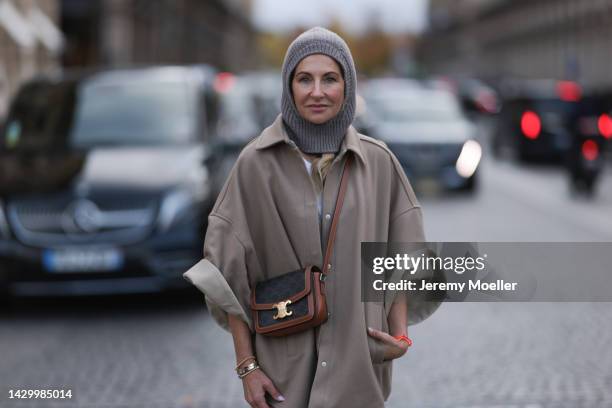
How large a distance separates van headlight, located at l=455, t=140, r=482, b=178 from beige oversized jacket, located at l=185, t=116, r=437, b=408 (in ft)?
42.8

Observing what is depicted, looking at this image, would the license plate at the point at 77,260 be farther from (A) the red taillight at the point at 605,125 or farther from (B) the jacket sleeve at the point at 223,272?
(A) the red taillight at the point at 605,125

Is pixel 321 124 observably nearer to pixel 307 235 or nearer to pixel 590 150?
pixel 307 235

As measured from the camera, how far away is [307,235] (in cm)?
276

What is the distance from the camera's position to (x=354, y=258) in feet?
9.07

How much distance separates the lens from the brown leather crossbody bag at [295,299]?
2.72 meters

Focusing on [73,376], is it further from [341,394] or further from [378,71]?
[378,71]

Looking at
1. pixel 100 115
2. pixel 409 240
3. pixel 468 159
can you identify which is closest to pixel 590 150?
pixel 468 159

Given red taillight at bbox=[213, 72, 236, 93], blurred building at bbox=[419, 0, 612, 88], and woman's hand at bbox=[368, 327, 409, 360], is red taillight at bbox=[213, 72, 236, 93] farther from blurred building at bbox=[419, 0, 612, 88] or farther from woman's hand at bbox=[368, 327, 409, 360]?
blurred building at bbox=[419, 0, 612, 88]

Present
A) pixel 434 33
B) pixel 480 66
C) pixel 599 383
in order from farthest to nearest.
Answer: pixel 434 33
pixel 480 66
pixel 599 383

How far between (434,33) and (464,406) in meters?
112

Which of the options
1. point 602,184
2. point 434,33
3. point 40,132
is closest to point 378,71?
point 434,33

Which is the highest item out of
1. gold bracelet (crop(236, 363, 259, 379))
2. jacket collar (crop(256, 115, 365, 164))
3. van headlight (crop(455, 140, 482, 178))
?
jacket collar (crop(256, 115, 365, 164))

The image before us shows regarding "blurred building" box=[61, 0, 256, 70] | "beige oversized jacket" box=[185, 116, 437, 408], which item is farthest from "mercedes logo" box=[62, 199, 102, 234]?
"blurred building" box=[61, 0, 256, 70]

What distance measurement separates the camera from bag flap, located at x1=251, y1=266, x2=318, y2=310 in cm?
274
